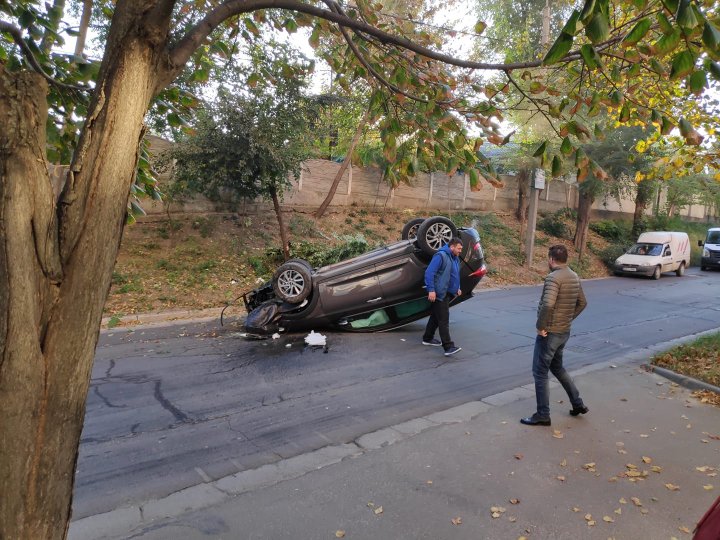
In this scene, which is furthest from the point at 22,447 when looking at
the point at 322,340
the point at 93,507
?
the point at 322,340

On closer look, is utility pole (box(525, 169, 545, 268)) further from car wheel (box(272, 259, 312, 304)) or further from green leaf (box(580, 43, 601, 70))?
green leaf (box(580, 43, 601, 70))

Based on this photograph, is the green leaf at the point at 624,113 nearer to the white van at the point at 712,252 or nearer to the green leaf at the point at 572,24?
the green leaf at the point at 572,24

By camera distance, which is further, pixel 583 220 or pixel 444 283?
pixel 583 220

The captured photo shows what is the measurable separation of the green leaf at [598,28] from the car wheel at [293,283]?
6820 mm

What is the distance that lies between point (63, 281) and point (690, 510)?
174 inches

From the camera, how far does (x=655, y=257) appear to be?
21.5m

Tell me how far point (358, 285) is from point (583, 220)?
17.8 m

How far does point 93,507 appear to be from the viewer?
3988 mm

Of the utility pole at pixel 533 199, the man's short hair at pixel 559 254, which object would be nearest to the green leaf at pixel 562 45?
the man's short hair at pixel 559 254

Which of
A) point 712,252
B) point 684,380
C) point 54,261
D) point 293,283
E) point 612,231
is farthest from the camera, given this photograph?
point 612,231

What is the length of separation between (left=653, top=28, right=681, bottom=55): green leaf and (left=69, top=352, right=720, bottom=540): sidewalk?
10.1ft

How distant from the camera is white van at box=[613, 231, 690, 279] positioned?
70.1ft

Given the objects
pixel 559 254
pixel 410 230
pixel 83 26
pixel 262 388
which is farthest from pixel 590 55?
pixel 83 26

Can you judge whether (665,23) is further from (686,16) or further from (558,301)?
(558,301)
